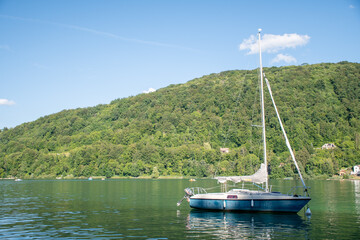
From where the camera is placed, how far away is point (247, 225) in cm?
3127

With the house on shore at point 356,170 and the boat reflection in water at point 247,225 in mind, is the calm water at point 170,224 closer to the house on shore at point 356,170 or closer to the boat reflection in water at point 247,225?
the boat reflection in water at point 247,225

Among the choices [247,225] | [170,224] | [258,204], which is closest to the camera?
[170,224]

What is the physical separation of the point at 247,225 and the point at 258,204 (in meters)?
6.39

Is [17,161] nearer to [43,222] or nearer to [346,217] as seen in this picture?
[43,222]

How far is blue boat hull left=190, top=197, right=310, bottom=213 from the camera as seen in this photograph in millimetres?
36438

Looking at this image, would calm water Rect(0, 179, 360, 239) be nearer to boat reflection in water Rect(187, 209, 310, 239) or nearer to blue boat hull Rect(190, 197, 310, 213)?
boat reflection in water Rect(187, 209, 310, 239)

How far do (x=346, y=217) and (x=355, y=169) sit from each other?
470 ft

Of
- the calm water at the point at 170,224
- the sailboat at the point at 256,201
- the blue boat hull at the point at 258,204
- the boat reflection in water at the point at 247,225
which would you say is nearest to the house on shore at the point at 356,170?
the calm water at the point at 170,224

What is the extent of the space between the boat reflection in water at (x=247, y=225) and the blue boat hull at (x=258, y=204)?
57cm

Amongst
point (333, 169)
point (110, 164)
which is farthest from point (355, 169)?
point (110, 164)

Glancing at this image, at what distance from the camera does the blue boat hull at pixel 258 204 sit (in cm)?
3644

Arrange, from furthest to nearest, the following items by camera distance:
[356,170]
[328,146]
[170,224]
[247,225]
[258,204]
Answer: [328,146] → [356,170] → [258,204] → [247,225] → [170,224]

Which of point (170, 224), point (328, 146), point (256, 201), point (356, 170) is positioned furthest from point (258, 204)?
point (328, 146)

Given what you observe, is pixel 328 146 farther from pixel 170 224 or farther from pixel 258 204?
pixel 170 224
